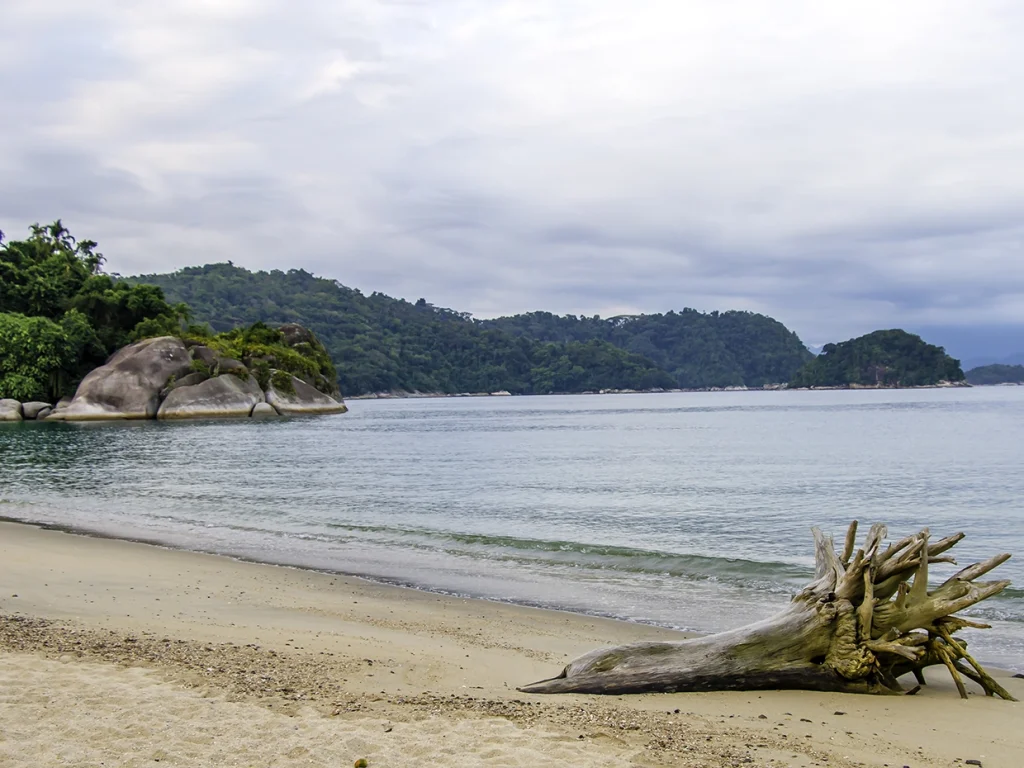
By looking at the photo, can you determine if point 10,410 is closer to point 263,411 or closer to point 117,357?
point 117,357

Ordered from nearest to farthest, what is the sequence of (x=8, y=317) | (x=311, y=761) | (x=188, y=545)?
(x=311, y=761) → (x=188, y=545) → (x=8, y=317)

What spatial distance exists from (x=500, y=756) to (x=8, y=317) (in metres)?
83.1

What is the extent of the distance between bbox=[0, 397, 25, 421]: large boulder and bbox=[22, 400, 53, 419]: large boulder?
0.38 m

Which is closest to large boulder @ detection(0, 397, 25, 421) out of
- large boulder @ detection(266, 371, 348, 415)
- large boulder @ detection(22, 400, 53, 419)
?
large boulder @ detection(22, 400, 53, 419)

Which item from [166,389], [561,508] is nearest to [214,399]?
[166,389]

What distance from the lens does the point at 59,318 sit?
273ft

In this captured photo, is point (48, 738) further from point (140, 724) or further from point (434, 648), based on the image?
point (434, 648)

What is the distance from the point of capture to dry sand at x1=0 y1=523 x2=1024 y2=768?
→ 16.5 feet

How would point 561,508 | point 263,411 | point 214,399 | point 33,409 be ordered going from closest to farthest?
point 561,508 → point 33,409 → point 214,399 → point 263,411

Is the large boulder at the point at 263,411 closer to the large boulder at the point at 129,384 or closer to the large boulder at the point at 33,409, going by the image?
the large boulder at the point at 129,384

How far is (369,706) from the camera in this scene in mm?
5883

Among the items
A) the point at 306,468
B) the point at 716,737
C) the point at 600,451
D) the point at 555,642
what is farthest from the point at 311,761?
the point at 600,451

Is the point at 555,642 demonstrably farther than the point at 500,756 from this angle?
Yes

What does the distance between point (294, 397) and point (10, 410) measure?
994 inches
